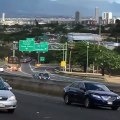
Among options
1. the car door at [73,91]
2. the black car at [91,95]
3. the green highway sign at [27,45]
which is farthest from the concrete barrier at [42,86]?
the green highway sign at [27,45]

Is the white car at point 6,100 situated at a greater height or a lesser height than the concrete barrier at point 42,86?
greater

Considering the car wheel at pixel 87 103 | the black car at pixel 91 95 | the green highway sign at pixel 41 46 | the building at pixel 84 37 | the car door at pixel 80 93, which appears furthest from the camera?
the building at pixel 84 37

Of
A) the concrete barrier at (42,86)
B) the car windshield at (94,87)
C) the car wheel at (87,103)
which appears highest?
the car windshield at (94,87)

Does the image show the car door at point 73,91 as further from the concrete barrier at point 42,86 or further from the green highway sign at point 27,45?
the green highway sign at point 27,45

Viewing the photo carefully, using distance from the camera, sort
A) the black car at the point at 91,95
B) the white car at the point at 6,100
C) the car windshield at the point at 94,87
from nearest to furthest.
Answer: the white car at the point at 6,100, the black car at the point at 91,95, the car windshield at the point at 94,87

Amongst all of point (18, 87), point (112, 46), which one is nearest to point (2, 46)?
point (112, 46)

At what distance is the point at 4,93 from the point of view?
847 inches

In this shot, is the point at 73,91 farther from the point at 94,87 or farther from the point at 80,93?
the point at 94,87

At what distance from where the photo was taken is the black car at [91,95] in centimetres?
2723

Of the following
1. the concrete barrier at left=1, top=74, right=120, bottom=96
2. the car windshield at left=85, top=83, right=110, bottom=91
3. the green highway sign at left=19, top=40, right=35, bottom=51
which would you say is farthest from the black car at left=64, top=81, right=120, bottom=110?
the green highway sign at left=19, top=40, right=35, bottom=51

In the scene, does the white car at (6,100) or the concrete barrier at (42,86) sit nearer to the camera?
the white car at (6,100)

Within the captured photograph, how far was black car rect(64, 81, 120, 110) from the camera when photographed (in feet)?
89.4

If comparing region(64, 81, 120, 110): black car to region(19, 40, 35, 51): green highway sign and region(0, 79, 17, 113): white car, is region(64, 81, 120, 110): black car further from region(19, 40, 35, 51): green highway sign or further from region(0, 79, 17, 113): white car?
region(19, 40, 35, 51): green highway sign

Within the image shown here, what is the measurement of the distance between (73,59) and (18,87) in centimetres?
9064
